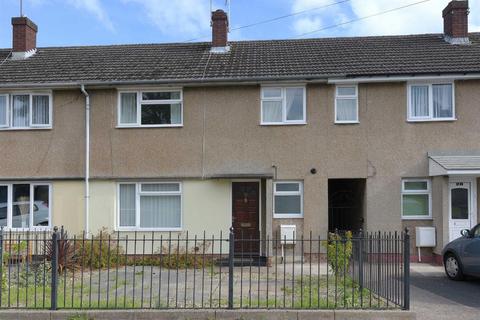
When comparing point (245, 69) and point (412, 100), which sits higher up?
point (245, 69)

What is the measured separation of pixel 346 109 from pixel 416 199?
10.2 ft

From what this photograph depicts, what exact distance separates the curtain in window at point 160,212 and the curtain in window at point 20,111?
A: 407 cm

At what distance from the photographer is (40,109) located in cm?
1552

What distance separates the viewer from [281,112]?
49.4 feet

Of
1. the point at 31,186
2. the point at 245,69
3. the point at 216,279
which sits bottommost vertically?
the point at 216,279

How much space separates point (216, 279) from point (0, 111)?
8.59 meters

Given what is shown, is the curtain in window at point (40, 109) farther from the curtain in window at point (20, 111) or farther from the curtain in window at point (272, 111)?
the curtain in window at point (272, 111)

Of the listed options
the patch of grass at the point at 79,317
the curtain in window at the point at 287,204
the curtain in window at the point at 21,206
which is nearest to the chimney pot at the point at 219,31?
the curtain in window at the point at 287,204

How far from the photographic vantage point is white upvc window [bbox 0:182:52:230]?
15.3m

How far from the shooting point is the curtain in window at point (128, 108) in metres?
15.3

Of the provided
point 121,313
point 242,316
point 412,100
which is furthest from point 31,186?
point 412,100

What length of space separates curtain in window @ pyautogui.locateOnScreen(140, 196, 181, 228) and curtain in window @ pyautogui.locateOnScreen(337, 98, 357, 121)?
5.06 metres

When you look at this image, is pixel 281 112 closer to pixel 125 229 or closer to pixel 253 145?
pixel 253 145

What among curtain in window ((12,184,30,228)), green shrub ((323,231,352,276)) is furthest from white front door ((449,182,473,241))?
curtain in window ((12,184,30,228))
